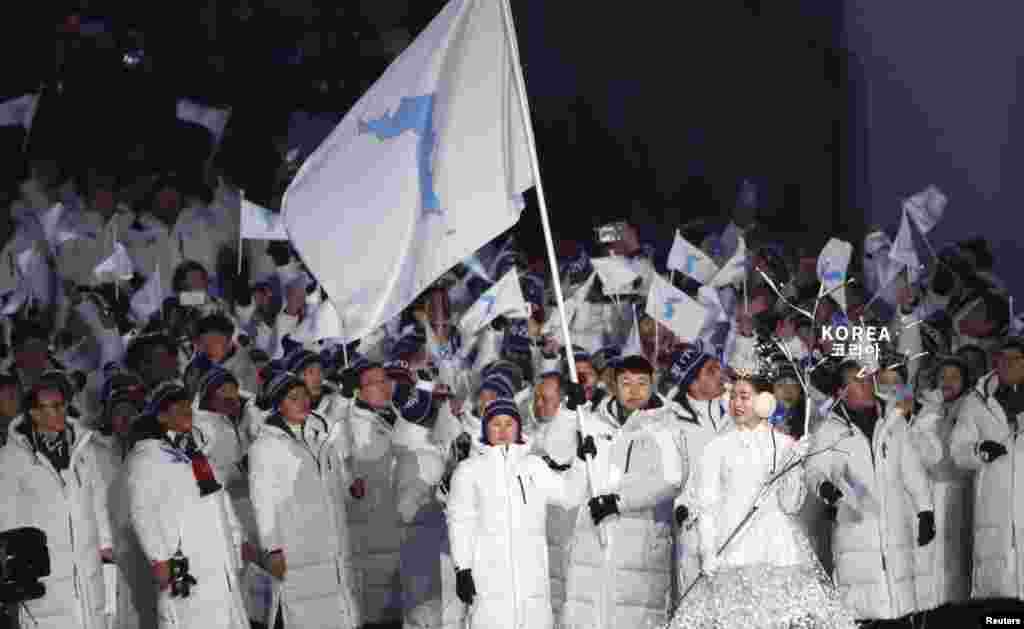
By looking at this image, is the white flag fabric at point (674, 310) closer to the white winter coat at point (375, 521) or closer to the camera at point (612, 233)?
the white winter coat at point (375, 521)

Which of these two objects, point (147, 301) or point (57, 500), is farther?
point (147, 301)

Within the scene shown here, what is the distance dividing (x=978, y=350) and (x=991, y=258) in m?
2.43

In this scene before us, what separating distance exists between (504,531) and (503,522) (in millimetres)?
53

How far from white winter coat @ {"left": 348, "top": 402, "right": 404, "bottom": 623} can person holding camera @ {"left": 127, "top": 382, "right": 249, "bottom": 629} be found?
1.79m

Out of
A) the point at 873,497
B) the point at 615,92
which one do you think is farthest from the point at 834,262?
the point at 615,92

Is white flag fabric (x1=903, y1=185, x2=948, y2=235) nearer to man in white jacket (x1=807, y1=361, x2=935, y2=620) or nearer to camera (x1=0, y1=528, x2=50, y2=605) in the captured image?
man in white jacket (x1=807, y1=361, x2=935, y2=620)

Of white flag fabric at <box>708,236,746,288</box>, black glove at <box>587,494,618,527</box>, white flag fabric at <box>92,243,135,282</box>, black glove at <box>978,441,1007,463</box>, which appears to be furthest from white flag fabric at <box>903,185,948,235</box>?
white flag fabric at <box>92,243,135,282</box>

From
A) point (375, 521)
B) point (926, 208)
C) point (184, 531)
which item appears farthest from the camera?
point (926, 208)

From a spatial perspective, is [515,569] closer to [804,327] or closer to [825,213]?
[804,327]

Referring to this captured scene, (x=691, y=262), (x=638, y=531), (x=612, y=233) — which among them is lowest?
(x=638, y=531)

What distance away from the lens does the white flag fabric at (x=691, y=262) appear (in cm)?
1611

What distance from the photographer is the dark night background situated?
65.8 ft

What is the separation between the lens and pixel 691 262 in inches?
637

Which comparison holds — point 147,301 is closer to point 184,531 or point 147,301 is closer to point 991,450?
point 184,531
